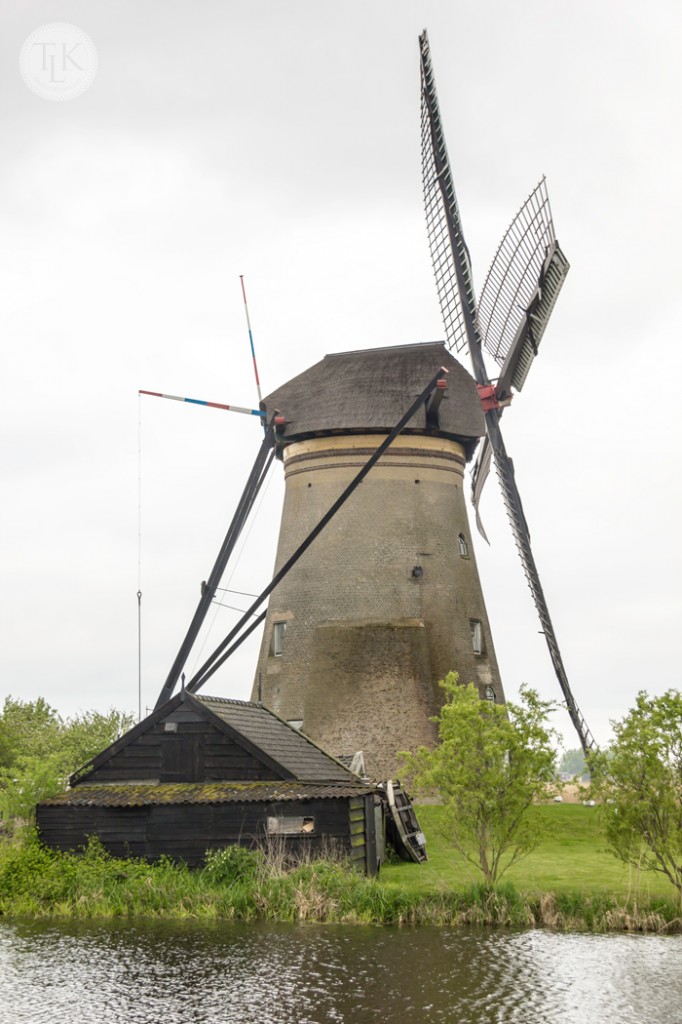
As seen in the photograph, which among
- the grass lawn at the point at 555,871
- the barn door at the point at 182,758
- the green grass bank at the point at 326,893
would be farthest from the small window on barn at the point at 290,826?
the barn door at the point at 182,758

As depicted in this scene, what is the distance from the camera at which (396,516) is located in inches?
1270

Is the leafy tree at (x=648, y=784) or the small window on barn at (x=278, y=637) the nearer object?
the leafy tree at (x=648, y=784)

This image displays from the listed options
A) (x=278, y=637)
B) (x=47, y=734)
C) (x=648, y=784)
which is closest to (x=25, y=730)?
(x=47, y=734)

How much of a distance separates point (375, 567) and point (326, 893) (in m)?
13.0

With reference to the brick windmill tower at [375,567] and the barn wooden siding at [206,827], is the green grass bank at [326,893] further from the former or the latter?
the brick windmill tower at [375,567]

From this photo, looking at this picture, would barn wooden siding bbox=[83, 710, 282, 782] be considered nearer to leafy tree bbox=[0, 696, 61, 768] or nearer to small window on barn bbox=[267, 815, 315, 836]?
small window on barn bbox=[267, 815, 315, 836]

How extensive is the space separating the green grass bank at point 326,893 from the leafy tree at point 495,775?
614mm

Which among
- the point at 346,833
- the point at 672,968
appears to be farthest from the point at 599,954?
the point at 346,833

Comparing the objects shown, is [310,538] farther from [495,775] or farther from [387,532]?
[495,775]

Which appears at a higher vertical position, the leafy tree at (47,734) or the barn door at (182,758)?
the leafy tree at (47,734)

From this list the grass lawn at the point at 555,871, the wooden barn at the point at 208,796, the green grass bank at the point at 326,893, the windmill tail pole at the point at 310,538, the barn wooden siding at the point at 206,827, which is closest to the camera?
the green grass bank at the point at 326,893

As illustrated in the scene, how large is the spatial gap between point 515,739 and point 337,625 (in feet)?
37.3

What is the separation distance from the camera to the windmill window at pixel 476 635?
32.8m

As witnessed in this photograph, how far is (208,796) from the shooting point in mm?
22016
